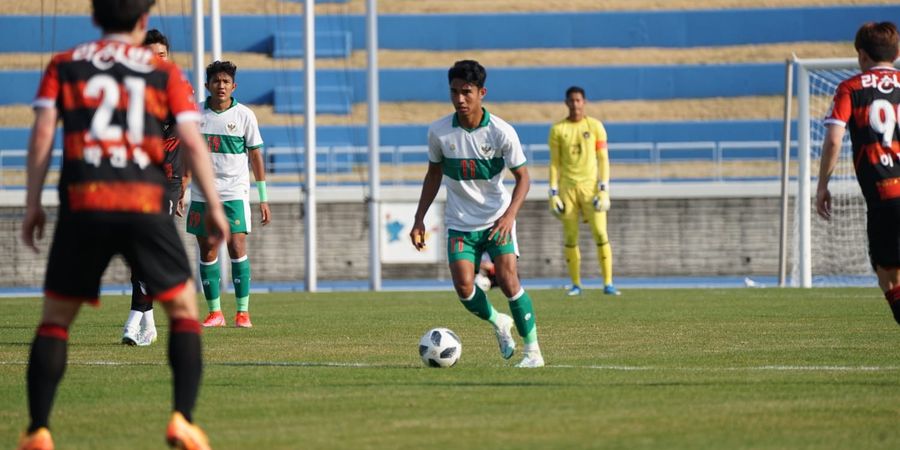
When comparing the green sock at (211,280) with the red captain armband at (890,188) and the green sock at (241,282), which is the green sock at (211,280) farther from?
the red captain armband at (890,188)

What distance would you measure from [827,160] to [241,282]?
20.7ft

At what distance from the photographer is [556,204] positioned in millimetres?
18422

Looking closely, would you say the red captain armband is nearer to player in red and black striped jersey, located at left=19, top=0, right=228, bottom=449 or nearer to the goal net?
player in red and black striped jersey, located at left=19, top=0, right=228, bottom=449

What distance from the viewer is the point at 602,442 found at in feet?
19.6

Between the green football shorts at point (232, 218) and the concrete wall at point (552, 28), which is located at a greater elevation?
the concrete wall at point (552, 28)

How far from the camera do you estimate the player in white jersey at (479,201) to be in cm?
929

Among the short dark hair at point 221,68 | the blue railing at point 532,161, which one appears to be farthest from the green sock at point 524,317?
the blue railing at point 532,161

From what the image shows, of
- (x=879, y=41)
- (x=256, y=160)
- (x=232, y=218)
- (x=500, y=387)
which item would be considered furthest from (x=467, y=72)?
(x=232, y=218)

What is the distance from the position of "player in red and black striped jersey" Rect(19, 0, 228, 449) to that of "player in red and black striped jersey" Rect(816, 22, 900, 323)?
4.07 meters

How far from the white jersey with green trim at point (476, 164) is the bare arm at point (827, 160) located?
1915mm

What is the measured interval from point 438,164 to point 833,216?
53.6 feet

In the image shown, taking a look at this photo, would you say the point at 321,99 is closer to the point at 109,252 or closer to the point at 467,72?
the point at 467,72

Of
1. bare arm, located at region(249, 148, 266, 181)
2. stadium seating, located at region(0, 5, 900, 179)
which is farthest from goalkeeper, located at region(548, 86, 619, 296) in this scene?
stadium seating, located at region(0, 5, 900, 179)

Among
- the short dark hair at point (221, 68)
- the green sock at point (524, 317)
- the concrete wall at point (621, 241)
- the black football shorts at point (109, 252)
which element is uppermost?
the short dark hair at point (221, 68)
